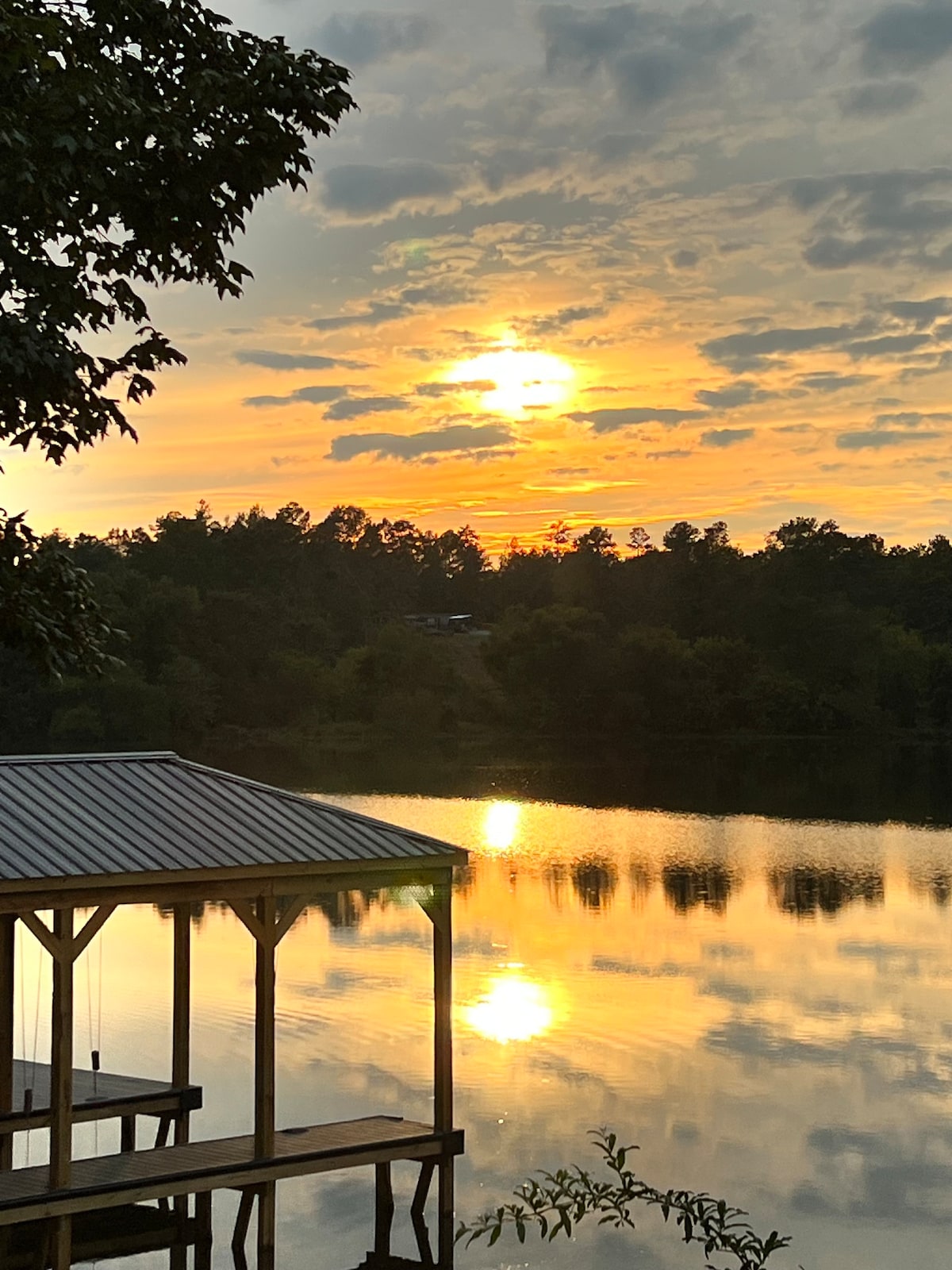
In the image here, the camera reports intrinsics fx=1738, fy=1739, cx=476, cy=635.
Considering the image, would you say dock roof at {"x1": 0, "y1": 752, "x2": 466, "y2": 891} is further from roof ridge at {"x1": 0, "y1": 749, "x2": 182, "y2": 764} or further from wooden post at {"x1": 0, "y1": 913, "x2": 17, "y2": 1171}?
wooden post at {"x1": 0, "y1": 913, "x2": 17, "y2": 1171}

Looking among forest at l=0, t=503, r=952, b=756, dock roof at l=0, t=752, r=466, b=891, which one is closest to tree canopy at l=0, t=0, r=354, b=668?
dock roof at l=0, t=752, r=466, b=891

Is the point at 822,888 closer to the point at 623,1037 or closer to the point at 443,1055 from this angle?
the point at 623,1037

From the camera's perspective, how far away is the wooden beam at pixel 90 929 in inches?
396

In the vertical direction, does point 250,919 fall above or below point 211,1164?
above

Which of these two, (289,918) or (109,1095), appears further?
(109,1095)

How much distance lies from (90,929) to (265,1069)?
158 centimetres

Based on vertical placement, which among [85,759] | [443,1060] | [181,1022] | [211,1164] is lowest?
[211,1164]

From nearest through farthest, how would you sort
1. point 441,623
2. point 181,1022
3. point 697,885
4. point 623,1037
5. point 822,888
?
point 181,1022, point 623,1037, point 822,888, point 697,885, point 441,623

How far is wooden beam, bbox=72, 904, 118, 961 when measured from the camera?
10.1m

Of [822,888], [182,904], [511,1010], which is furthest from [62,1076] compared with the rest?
[822,888]

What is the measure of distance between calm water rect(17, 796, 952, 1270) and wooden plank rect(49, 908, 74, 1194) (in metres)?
1.78

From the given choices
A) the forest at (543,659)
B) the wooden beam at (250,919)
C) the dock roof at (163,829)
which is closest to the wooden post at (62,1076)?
the dock roof at (163,829)

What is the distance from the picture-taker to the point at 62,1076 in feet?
33.4

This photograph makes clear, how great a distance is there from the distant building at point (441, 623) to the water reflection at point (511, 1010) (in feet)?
253
